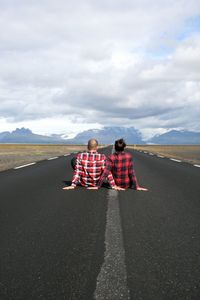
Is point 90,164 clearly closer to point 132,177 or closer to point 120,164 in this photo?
point 120,164

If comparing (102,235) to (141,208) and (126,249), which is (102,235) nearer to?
(126,249)

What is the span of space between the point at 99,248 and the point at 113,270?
0.67 metres

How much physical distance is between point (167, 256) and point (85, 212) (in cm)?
251

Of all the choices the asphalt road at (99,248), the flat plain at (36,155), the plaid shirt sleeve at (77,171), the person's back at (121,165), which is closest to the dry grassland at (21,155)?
the flat plain at (36,155)

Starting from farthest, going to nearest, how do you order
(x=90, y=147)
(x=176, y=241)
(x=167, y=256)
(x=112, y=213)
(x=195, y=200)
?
(x=90, y=147), (x=195, y=200), (x=112, y=213), (x=176, y=241), (x=167, y=256)

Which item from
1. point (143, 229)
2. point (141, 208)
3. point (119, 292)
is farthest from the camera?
point (141, 208)

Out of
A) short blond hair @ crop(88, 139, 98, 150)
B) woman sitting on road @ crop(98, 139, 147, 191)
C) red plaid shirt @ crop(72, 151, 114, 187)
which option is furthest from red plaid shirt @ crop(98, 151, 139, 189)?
short blond hair @ crop(88, 139, 98, 150)

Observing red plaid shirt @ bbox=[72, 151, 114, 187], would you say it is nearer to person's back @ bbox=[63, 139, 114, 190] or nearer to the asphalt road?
person's back @ bbox=[63, 139, 114, 190]

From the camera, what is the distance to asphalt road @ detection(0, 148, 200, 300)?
2.98 metres

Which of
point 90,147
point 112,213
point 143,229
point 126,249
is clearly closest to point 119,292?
point 126,249

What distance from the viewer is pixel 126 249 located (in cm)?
399

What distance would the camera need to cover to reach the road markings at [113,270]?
114 inches

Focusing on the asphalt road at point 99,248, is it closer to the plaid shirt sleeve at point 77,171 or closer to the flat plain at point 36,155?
the plaid shirt sleeve at point 77,171

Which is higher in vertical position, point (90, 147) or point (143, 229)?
point (90, 147)
